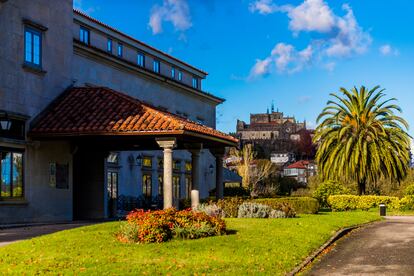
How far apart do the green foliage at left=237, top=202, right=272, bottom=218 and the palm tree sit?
22.4 meters

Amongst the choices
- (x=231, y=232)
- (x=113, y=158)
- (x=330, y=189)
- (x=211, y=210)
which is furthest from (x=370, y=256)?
(x=330, y=189)

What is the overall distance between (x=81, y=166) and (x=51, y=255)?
677 inches

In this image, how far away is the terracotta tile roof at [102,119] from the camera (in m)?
24.4

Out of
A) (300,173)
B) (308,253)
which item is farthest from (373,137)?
(300,173)

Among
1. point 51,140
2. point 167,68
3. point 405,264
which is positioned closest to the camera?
point 405,264

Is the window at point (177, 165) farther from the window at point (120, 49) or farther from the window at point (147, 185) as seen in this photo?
the window at point (120, 49)

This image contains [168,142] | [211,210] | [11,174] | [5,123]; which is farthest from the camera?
[11,174]

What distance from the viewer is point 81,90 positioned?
2819 cm

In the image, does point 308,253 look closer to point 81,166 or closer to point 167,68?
point 81,166

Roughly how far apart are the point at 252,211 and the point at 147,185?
18.0 metres

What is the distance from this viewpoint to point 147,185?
4262 cm

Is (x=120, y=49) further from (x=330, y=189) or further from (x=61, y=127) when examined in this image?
(x=330, y=189)

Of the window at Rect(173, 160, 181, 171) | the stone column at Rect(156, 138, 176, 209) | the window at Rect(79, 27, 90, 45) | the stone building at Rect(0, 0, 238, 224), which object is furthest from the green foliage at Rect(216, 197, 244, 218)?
the window at Rect(173, 160, 181, 171)

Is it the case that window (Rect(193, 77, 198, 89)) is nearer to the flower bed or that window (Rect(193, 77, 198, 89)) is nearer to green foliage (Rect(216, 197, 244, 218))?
green foliage (Rect(216, 197, 244, 218))
